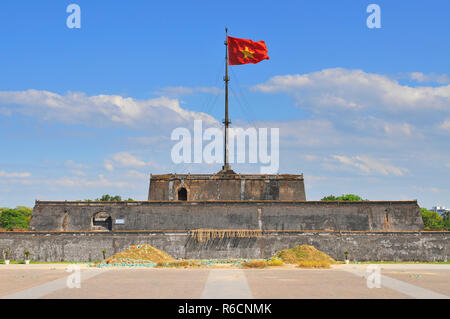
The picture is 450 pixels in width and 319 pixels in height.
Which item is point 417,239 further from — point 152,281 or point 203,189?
point 152,281

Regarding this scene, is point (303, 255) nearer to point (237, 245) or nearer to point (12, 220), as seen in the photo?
point (237, 245)

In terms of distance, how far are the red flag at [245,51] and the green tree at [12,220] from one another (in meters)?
80.0

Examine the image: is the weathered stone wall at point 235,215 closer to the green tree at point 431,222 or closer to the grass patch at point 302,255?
the grass patch at point 302,255

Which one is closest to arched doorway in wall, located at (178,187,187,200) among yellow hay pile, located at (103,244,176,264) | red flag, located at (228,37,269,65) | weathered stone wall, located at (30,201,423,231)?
weathered stone wall, located at (30,201,423,231)

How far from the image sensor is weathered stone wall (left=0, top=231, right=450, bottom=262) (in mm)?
42219

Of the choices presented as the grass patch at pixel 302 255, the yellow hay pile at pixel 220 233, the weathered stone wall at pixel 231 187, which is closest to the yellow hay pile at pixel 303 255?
the grass patch at pixel 302 255

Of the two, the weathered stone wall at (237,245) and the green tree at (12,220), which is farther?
the green tree at (12,220)

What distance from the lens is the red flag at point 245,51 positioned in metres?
47.0

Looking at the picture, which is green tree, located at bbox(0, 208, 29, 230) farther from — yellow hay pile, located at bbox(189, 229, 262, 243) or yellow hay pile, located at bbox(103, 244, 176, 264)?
yellow hay pile, located at bbox(103, 244, 176, 264)

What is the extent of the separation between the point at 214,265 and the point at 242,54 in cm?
2121

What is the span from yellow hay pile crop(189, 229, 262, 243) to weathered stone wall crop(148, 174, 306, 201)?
282 inches

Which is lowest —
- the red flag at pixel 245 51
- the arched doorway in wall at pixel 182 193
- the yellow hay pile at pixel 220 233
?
the yellow hay pile at pixel 220 233

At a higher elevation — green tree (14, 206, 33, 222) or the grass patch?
green tree (14, 206, 33, 222)
